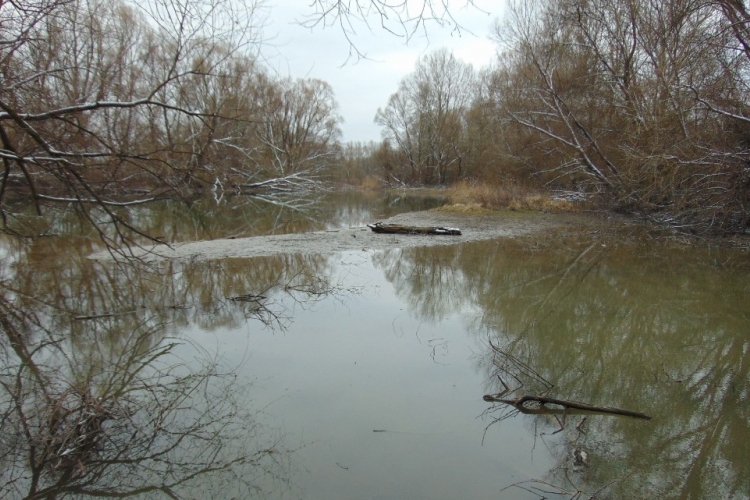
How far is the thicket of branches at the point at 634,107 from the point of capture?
9.79 meters

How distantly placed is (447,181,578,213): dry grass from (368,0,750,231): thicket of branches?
1284mm

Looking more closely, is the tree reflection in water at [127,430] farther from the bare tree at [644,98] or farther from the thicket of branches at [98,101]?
the bare tree at [644,98]

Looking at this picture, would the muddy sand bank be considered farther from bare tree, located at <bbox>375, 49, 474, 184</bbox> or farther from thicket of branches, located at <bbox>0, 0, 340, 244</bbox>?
bare tree, located at <bbox>375, 49, 474, 184</bbox>

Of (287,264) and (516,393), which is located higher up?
(287,264)

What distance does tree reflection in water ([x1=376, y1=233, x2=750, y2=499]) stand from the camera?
2967 millimetres

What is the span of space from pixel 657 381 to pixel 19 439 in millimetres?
5097

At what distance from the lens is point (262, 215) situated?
1812 cm

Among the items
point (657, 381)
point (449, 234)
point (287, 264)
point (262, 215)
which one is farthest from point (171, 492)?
point (262, 215)

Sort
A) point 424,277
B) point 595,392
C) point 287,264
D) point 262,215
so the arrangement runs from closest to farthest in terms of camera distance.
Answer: point 595,392
point 424,277
point 287,264
point 262,215

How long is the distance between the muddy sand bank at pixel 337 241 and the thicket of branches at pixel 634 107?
3442 mm

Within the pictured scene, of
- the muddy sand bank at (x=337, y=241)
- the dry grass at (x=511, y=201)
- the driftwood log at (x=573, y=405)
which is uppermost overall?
the dry grass at (x=511, y=201)

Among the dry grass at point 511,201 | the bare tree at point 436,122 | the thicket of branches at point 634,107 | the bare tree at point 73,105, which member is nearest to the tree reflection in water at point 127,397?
the bare tree at point 73,105

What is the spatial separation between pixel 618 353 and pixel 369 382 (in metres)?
2.65

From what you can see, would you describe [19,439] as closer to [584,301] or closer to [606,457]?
[606,457]
